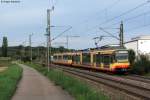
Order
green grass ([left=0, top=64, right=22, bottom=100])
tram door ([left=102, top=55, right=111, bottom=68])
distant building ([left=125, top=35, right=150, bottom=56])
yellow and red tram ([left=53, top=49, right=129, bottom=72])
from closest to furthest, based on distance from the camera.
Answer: green grass ([left=0, top=64, right=22, bottom=100]) < yellow and red tram ([left=53, top=49, right=129, bottom=72]) < tram door ([left=102, top=55, right=111, bottom=68]) < distant building ([left=125, top=35, right=150, bottom=56])

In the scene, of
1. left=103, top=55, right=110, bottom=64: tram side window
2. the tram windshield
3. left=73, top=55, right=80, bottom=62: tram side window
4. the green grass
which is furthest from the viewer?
left=73, top=55, right=80, bottom=62: tram side window

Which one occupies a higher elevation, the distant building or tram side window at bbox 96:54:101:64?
the distant building

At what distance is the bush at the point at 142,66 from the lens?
57.0 metres

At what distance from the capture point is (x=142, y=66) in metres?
56.7

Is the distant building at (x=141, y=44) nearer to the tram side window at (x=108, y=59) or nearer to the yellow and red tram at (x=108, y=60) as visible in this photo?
the yellow and red tram at (x=108, y=60)

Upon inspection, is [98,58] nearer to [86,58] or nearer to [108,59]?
[108,59]

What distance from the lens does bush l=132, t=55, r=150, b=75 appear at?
187ft

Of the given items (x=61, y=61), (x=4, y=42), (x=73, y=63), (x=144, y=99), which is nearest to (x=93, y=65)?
(x=73, y=63)

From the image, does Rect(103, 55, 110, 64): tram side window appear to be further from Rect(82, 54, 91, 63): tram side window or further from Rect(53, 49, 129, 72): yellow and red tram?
Rect(82, 54, 91, 63): tram side window

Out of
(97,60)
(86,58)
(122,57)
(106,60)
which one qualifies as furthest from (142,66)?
(86,58)

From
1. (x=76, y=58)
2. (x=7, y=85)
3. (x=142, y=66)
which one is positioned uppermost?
(x=76, y=58)

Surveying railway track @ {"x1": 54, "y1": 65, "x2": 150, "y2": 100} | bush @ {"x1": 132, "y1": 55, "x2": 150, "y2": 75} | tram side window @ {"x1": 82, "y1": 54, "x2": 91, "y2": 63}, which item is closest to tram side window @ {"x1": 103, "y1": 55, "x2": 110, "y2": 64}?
bush @ {"x1": 132, "y1": 55, "x2": 150, "y2": 75}

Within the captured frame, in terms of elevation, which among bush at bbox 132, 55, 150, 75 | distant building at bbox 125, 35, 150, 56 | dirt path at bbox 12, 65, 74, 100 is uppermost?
distant building at bbox 125, 35, 150, 56

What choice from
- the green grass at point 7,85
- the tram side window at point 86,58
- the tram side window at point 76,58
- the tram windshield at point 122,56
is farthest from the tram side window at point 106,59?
the tram side window at point 76,58
